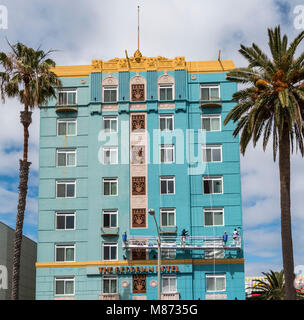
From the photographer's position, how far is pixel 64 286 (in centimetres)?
5153

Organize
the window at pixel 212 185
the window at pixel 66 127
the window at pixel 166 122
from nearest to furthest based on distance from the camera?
the window at pixel 212 185 → the window at pixel 166 122 → the window at pixel 66 127

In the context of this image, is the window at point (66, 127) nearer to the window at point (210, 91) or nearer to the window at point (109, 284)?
the window at point (210, 91)

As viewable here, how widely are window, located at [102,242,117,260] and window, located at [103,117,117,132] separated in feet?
37.5

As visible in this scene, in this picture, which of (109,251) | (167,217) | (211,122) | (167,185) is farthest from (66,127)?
(211,122)

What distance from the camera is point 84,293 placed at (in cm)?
5094

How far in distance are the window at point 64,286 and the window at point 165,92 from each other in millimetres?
19965

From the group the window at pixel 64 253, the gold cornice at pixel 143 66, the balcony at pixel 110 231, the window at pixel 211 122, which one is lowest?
the window at pixel 64 253

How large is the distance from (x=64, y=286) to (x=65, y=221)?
6.20 meters

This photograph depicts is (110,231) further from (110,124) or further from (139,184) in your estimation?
(110,124)

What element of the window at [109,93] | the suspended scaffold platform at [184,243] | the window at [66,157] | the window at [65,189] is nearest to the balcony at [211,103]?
the window at [109,93]

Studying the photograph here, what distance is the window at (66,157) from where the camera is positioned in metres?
54.7

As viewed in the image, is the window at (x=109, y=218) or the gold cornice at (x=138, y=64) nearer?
the window at (x=109, y=218)
